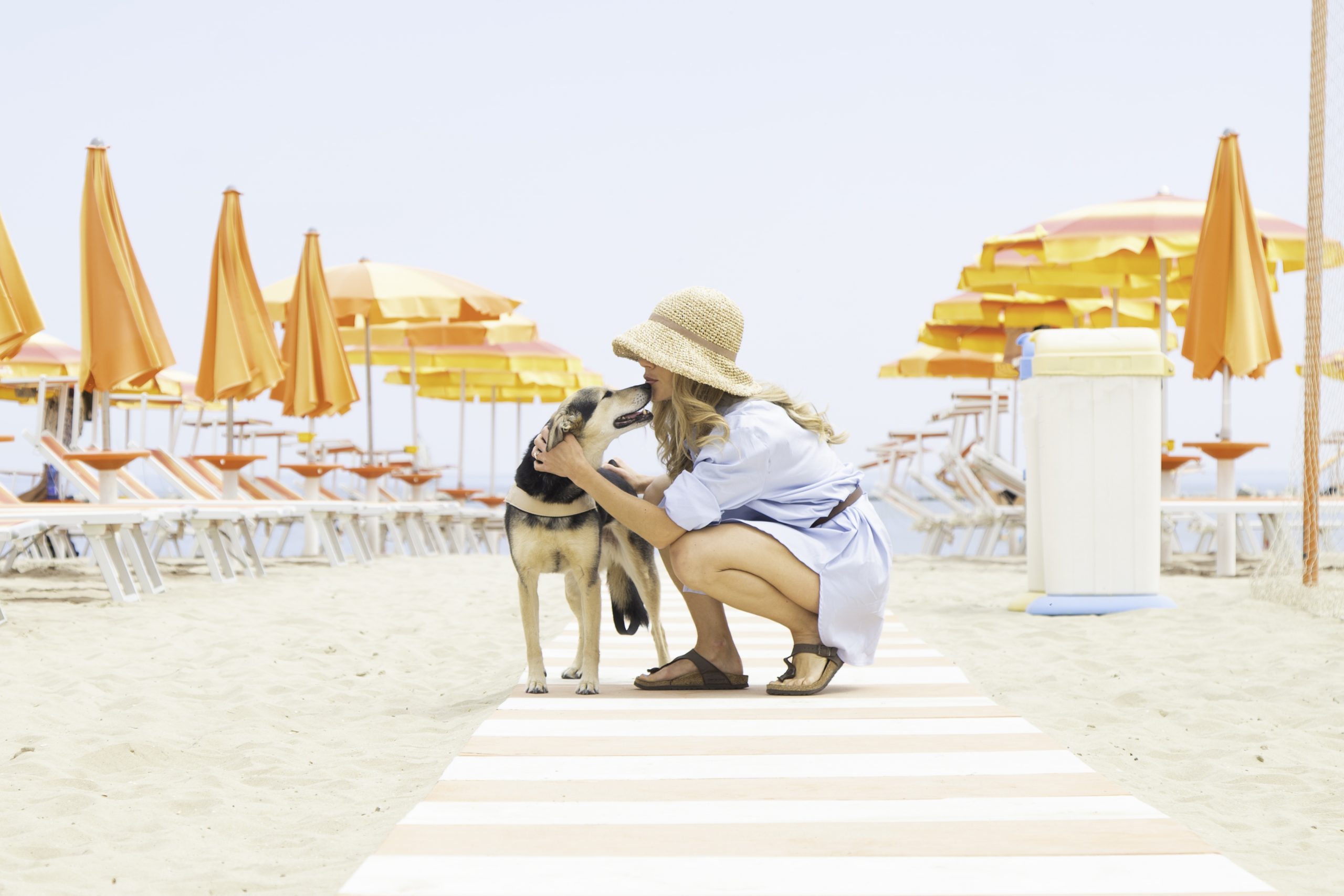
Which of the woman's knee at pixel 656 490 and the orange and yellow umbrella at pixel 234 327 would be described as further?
the orange and yellow umbrella at pixel 234 327

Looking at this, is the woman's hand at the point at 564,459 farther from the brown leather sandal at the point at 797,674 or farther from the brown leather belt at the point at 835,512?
the brown leather sandal at the point at 797,674

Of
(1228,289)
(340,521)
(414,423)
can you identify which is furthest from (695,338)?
(414,423)

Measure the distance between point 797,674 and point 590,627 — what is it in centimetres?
62

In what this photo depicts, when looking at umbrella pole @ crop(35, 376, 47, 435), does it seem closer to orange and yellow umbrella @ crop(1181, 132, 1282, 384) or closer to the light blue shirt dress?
the light blue shirt dress

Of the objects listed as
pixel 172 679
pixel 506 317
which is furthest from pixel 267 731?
pixel 506 317

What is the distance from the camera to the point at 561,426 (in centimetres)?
337

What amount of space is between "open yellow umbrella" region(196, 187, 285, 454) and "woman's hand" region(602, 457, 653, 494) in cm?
774

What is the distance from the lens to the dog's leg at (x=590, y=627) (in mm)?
3572

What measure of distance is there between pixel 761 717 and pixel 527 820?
1.06m

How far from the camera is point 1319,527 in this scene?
23.7 ft

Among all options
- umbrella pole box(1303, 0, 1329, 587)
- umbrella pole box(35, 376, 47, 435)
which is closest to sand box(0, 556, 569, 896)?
umbrella pole box(1303, 0, 1329, 587)

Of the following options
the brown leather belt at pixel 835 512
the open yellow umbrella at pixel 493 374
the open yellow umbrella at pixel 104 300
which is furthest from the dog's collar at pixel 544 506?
the open yellow umbrella at pixel 493 374

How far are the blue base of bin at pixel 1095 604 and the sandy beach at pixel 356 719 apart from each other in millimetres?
99

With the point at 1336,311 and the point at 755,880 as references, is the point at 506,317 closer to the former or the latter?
the point at 1336,311
